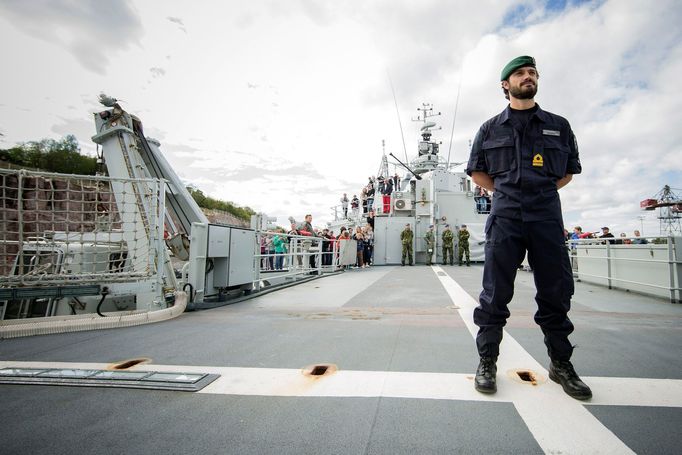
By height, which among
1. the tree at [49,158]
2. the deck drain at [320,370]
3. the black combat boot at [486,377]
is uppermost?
the tree at [49,158]

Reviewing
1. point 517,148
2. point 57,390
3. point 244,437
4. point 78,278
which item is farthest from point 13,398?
point 517,148

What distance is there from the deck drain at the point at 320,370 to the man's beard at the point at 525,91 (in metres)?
1.90

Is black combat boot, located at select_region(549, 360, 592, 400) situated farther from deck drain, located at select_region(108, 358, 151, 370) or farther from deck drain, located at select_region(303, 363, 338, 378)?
deck drain, located at select_region(108, 358, 151, 370)

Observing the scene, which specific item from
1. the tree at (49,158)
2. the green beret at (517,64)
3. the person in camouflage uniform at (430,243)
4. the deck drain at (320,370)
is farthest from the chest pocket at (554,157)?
the tree at (49,158)

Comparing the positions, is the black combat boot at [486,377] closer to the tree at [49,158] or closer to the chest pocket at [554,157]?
the chest pocket at [554,157]

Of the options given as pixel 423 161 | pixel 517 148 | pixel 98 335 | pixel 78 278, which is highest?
pixel 423 161

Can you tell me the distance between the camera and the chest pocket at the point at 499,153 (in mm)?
1759

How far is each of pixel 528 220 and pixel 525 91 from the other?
72 cm

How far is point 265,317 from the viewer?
3.58 meters

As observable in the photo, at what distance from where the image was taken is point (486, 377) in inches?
63.5

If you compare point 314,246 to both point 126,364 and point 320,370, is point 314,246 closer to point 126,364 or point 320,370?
point 126,364

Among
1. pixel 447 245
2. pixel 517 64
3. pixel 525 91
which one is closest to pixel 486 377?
pixel 525 91

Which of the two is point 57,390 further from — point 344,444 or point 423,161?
point 423,161

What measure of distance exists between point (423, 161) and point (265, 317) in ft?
62.3
